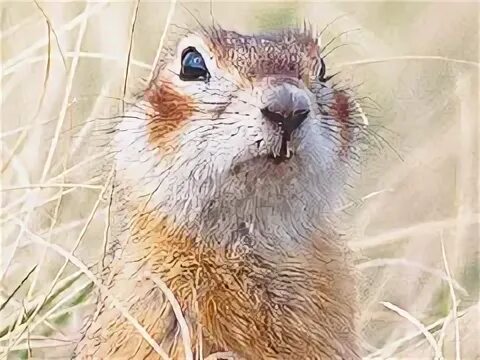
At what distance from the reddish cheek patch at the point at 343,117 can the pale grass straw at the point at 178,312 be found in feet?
0.68

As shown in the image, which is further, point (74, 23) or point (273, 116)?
point (74, 23)

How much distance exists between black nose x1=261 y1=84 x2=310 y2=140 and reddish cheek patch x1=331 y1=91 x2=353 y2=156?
0.05 metres

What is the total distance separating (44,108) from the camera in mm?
853

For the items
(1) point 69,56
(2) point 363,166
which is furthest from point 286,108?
(1) point 69,56

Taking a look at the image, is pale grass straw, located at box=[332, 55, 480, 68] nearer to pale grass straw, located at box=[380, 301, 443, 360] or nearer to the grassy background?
the grassy background

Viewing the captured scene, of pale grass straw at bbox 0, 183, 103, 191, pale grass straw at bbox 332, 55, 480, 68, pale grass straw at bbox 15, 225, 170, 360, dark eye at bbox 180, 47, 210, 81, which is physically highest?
pale grass straw at bbox 332, 55, 480, 68

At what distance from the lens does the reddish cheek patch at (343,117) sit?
813 millimetres

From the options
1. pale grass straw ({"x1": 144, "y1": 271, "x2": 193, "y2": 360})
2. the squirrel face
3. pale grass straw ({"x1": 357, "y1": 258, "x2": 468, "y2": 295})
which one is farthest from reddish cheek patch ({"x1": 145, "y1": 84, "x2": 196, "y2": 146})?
pale grass straw ({"x1": 357, "y1": 258, "x2": 468, "y2": 295})

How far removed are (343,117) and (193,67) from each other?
15 centimetres

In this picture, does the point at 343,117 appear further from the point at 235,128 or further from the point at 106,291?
the point at 106,291

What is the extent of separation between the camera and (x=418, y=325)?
0.86 metres

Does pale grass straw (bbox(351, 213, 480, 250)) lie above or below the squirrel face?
below

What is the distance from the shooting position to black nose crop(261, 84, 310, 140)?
0.75m

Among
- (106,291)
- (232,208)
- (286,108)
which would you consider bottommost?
(106,291)
